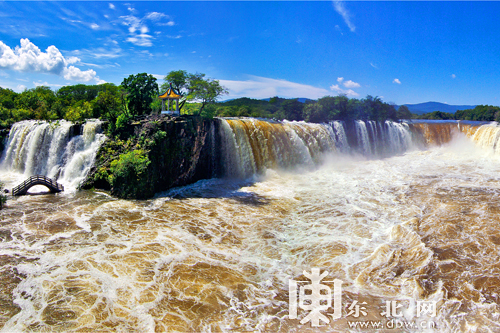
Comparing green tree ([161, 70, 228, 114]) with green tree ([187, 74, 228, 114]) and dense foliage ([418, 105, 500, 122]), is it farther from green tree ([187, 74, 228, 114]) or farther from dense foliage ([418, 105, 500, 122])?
dense foliage ([418, 105, 500, 122])

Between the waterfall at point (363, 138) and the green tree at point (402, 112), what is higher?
the green tree at point (402, 112)

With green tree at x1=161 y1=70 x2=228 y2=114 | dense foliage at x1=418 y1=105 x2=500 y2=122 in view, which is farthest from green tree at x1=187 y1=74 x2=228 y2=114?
dense foliage at x1=418 y1=105 x2=500 y2=122

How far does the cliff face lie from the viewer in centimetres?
1553

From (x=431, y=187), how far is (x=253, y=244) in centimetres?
1452

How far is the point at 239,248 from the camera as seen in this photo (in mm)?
10281

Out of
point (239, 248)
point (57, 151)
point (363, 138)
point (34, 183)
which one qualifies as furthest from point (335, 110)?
point (34, 183)

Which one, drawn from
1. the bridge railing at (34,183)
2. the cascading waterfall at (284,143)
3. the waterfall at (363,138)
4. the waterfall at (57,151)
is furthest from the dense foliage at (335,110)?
the bridge railing at (34,183)

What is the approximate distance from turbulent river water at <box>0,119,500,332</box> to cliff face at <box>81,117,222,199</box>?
92 centimetres

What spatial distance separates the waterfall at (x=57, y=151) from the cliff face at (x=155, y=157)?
128cm

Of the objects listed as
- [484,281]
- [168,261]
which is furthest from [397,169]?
[168,261]

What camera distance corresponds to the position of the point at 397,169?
25469 millimetres

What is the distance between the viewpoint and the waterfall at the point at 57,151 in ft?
58.1

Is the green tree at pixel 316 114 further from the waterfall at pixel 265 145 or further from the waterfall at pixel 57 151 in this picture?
the waterfall at pixel 57 151

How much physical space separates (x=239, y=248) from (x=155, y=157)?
9.28 m
